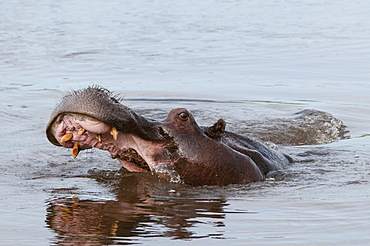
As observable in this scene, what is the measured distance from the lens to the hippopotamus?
4.88m

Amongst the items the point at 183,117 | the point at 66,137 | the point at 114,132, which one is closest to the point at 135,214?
the point at 114,132

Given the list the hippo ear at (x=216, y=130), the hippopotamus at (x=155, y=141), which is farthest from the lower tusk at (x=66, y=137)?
the hippo ear at (x=216, y=130)

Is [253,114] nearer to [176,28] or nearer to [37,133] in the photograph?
[37,133]

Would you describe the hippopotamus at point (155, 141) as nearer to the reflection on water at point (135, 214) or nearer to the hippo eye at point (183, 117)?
the hippo eye at point (183, 117)

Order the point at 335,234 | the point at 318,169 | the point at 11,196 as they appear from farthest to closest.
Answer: the point at 318,169
the point at 11,196
the point at 335,234

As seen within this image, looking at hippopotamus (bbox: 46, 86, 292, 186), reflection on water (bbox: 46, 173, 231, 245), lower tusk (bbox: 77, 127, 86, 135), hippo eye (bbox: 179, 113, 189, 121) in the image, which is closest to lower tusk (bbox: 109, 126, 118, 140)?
hippopotamus (bbox: 46, 86, 292, 186)

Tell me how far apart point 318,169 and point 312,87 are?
16.1 feet

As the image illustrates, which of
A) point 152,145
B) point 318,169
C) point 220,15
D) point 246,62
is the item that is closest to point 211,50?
point 246,62

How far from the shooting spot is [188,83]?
38.7 feet

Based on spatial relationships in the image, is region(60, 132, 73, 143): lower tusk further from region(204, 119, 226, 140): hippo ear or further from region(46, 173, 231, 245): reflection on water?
region(204, 119, 226, 140): hippo ear

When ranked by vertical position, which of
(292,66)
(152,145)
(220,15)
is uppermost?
(220,15)

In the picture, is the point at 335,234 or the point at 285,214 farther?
the point at 285,214

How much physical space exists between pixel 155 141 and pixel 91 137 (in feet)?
1.65

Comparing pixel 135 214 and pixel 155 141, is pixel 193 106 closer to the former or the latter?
pixel 155 141
